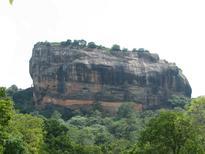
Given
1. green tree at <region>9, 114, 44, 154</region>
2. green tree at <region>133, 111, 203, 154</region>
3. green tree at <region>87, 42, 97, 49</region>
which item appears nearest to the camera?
green tree at <region>133, 111, 203, 154</region>

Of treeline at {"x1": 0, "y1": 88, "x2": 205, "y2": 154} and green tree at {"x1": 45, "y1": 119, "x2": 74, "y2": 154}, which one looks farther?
green tree at {"x1": 45, "y1": 119, "x2": 74, "y2": 154}

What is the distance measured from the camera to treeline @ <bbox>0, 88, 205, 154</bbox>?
32.2m

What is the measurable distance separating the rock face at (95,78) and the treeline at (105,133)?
16.4 meters

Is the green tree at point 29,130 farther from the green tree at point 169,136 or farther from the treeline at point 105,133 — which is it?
the green tree at point 169,136

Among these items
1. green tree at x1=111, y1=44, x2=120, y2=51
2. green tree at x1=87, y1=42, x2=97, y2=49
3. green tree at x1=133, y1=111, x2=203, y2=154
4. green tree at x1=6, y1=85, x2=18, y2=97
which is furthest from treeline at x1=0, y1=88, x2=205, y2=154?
green tree at x1=6, y1=85, x2=18, y2=97

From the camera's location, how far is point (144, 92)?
126125 mm

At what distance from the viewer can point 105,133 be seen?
8838cm

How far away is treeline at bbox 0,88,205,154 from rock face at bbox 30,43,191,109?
1637 centimetres

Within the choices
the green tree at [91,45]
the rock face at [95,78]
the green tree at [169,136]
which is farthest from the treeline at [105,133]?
the green tree at [91,45]

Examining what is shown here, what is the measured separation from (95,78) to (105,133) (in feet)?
119

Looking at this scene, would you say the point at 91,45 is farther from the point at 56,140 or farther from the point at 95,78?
the point at 56,140

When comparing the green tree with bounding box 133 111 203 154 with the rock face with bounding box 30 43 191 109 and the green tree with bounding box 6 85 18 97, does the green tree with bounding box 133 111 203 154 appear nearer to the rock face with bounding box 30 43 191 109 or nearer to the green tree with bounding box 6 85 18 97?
the rock face with bounding box 30 43 191 109

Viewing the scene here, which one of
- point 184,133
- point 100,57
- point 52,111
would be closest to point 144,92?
point 100,57

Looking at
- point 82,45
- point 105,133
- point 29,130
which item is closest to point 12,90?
point 82,45
